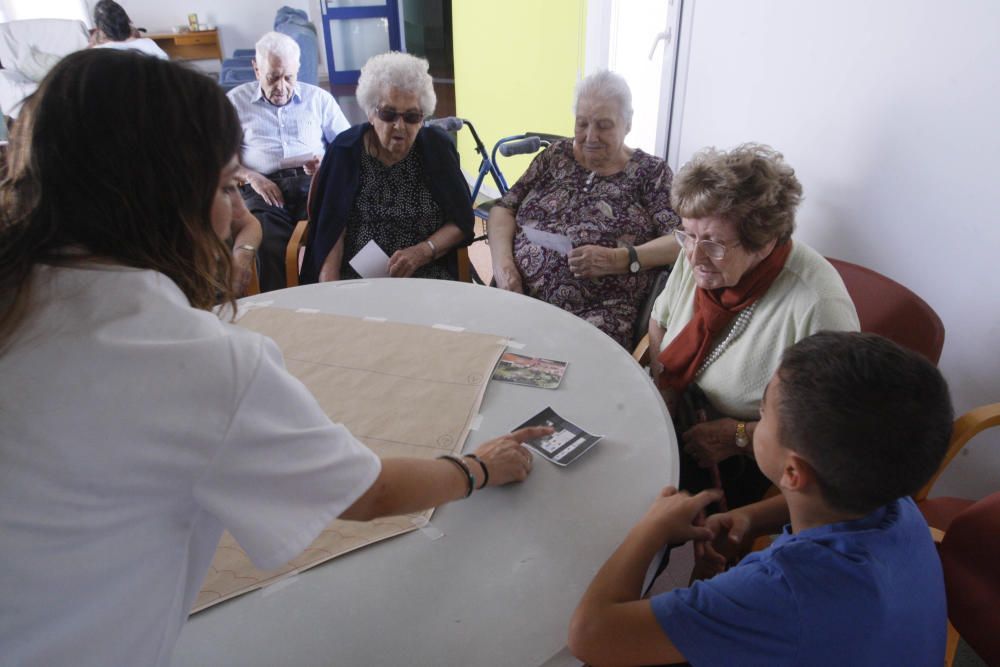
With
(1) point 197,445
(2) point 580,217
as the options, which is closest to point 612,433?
(1) point 197,445

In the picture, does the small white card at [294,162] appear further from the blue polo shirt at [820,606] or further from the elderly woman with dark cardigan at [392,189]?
the blue polo shirt at [820,606]

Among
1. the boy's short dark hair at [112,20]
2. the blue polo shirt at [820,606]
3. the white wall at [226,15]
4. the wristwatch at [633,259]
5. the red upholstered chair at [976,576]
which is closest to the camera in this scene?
the blue polo shirt at [820,606]

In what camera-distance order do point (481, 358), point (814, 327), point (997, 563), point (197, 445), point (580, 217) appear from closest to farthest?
point (197, 445)
point (997, 563)
point (814, 327)
point (481, 358)
point (580, 217)

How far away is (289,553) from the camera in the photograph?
2.17 ft

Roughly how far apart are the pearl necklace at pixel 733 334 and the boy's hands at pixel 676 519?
612 mm

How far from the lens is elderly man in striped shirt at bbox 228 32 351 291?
126 inches

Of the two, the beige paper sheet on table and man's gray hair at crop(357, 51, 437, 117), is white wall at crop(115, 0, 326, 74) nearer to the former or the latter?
man's gray hair at crop(357, 51, 437, 117)

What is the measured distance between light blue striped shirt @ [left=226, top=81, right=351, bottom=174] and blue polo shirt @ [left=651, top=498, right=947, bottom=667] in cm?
329

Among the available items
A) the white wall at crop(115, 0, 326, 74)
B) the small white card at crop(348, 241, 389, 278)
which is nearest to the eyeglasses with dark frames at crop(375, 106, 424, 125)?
the small white card at crop(348, 241, 389, 278)

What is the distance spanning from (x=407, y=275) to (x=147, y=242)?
5.50ft

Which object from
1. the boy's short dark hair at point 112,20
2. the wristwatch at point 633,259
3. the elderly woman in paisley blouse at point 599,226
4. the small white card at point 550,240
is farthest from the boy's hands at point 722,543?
the boy's short dark hair at point 112,20

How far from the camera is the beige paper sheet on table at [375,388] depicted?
0.90 metres

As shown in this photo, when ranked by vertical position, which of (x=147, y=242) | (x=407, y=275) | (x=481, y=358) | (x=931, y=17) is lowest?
(x=407, y=275)

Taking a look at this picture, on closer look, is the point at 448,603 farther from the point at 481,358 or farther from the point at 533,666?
the point at 481,358
